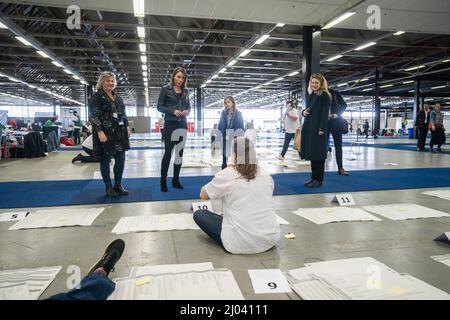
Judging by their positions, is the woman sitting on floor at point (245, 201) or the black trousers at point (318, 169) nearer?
the woman sitting on floor at point (245, 201)

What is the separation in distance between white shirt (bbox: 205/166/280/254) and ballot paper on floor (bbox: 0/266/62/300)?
104 cm

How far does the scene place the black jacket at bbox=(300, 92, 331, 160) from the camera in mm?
4465

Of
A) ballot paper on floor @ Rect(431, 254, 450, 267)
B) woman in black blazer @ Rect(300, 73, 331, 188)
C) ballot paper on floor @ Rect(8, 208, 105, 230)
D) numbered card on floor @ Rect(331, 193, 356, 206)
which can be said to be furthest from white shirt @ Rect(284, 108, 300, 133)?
ballot paper on floor @ Rect(431, 254, 450, 267)

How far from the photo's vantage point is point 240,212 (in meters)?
2.11

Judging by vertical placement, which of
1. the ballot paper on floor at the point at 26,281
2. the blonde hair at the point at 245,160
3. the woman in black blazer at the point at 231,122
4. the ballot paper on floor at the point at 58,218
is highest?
the woman in black blazer at the point at 231,122

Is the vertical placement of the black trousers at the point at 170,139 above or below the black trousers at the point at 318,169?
above

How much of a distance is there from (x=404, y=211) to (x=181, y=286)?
258 cm

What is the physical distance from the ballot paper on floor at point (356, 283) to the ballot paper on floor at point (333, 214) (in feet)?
3.27

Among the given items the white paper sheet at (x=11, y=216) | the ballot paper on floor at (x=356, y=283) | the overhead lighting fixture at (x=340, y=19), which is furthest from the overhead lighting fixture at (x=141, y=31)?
the ballot paper on floor at (x=356, y=283)

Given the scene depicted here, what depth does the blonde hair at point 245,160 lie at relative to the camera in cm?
210

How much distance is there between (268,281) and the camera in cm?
180

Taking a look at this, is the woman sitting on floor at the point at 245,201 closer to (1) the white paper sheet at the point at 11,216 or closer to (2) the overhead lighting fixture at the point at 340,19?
(1) the white paper sheet at the point at 11,216

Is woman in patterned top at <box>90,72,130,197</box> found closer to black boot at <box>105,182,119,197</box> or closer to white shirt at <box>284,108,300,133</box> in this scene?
black boot at <box>105,182,119,197</box>

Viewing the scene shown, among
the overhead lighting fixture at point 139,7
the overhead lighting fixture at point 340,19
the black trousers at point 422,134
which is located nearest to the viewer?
the overhead lighting fixture at point 139,7
